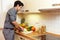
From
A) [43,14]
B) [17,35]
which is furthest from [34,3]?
[17,35]

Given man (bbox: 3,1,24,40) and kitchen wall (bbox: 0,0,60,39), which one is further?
man (bbox: 3,1,24,40)

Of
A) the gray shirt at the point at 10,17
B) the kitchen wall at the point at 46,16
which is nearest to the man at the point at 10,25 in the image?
the gray shirt at the point at 10,17

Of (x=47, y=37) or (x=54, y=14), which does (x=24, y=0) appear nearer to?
(x=54, y=14)

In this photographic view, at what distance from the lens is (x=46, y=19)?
251 centimetres


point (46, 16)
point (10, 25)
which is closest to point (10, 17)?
point (10, 25)

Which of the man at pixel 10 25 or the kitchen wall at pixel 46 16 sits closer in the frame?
the kitchen wall at pixel 46 16

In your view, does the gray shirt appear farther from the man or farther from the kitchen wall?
the kitchen wall

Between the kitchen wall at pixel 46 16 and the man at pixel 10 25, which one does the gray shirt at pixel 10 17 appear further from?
the kitchen wall at pixel 46 16

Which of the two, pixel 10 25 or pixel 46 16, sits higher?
pixel 46 16

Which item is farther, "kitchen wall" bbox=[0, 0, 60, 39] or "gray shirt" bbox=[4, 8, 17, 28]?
"gray shirt" bbox=[4, 8, 17, 28]

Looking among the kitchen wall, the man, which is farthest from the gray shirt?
the kitchen wall

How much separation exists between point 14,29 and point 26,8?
21.5 inches

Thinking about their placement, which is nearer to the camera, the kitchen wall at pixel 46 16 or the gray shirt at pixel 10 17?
the kitchen wall at pixel 46 16

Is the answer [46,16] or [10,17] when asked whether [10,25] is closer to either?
[10,17]
